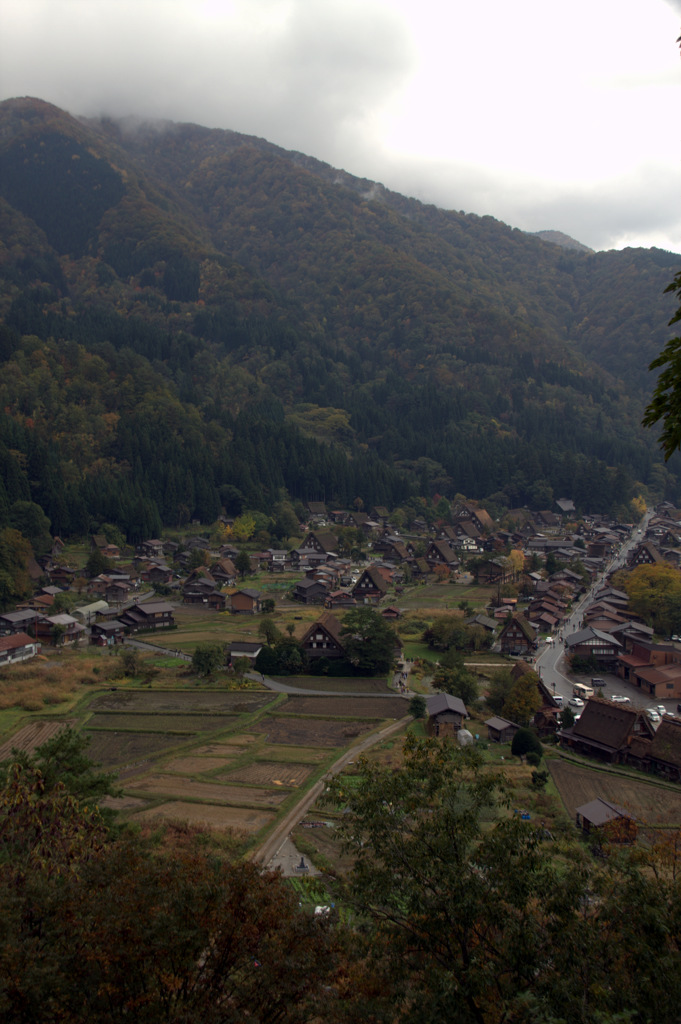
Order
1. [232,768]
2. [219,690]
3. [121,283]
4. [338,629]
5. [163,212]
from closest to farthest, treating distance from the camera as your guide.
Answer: [232,768], [219,690], [338,629], [121,283], [163,212]

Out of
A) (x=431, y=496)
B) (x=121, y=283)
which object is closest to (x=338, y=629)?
(x=431, y=496)

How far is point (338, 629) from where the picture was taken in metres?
42.8

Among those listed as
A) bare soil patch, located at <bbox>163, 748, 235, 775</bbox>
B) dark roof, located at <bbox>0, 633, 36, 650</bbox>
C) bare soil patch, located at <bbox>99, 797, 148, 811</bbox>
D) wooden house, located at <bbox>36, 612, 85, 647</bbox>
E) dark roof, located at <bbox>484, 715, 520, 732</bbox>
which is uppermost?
bare soil patch, located at <bbox>99, 797, 148, 811</bbox>

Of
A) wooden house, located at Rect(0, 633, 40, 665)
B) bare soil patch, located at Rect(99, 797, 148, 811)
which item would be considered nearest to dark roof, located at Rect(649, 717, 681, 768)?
bare soil patch, located at Rect(99, 797, 148, 811)

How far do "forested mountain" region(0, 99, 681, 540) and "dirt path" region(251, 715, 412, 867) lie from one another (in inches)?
2041

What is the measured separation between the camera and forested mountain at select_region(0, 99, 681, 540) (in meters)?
87.4

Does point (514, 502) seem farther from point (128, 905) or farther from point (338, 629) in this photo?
point (128, 905)

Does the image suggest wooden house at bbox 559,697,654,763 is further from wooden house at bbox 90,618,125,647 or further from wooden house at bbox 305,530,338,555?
wooden house at bbox 305,530,338,555

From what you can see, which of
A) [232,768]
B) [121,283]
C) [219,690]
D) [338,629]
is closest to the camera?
[232,768]

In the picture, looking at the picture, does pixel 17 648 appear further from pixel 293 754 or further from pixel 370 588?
pixel 370 588

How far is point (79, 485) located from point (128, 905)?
242ft

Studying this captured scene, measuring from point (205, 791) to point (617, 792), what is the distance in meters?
16.1

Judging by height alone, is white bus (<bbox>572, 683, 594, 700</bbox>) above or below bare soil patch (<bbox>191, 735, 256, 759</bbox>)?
below

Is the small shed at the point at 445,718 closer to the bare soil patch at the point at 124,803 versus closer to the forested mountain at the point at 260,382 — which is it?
the bare soil patch at the point at 124,803
